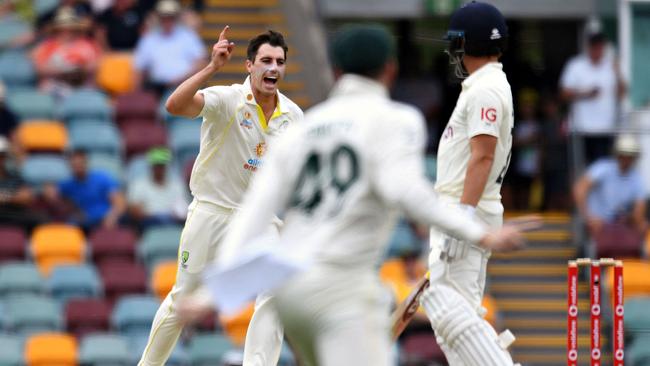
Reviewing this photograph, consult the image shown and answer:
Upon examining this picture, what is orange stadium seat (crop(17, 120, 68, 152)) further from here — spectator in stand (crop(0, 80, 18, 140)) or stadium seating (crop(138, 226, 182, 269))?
stadium seating (crop(138, 226, 182, 269))

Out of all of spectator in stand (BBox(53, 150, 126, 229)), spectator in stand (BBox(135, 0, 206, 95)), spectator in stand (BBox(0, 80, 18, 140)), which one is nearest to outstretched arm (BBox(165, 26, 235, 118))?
spectator in stand (BBox(53, 150, 126, 229))

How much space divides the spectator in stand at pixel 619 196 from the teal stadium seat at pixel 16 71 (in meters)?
5.65

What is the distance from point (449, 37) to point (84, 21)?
857cm

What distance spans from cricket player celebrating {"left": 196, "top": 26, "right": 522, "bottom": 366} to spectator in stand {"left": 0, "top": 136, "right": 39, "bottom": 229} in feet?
27.2

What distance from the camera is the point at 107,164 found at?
52.3ft

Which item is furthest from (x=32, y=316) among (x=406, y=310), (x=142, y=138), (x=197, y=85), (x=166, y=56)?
(x=406, y=310)

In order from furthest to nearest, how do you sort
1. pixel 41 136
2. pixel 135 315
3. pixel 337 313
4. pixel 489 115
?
pixel 41 136
pixel 135 315
pixel 489 115
pixel 337 313

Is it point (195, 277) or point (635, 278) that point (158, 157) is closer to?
point (635, 278)

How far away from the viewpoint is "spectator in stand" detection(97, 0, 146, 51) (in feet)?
56.9

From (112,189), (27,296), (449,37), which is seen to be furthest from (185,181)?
(449,37)

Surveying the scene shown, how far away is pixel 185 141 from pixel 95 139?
2.84 feet

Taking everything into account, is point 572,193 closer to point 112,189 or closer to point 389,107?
point 112,189

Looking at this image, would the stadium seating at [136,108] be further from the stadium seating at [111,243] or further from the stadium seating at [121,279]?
the stadium seating at [121,279]

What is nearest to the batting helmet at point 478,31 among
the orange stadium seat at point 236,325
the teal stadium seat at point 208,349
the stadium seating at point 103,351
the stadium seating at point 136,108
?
the teal stadium seat at point 208,349
